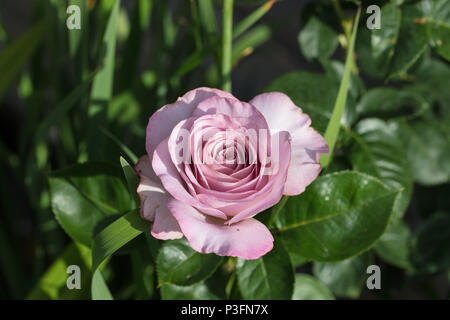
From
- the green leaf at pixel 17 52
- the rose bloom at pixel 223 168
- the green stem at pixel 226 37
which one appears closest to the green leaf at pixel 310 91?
the green stem at pixel 226 37

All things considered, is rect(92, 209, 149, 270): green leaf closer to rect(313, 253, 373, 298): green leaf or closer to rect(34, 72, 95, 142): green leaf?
rect(34, 72, 95, 142): green leaf

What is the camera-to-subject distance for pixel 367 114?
A: 661 millimetres

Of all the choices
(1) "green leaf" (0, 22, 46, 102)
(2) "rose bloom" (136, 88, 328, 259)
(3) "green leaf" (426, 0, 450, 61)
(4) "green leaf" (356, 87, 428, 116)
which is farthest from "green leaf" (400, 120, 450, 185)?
(1) "green leaf" (0, 22, 46, 102)

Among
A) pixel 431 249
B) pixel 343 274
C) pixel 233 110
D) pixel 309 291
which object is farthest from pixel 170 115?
pixel 431 249

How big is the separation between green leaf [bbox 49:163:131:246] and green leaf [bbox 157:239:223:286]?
10cm

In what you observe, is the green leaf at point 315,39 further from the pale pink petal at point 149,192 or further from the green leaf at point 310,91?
the pale pink petal at point 149,192

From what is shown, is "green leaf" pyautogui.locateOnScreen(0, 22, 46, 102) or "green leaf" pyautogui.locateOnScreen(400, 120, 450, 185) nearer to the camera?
"green leaf" pyautogui.locateOnScreen(400, 120, 450, 185)

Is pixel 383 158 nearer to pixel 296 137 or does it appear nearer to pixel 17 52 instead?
pixel 296 137

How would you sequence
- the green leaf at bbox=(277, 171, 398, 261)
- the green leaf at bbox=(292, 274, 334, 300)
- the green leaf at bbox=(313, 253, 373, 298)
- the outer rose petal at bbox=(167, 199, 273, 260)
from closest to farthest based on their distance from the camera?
the outer rose petal at bbox=(167, 199, 273, 260) < the green leaf at bbox=(277, 171, 398, 261) < the green leaf at bbox=(292, 274, 334, 300) < the green leaf at bbox=(313, 253, 373, 298)

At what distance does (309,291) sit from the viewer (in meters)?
0.58

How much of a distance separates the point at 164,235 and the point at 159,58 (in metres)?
0.48

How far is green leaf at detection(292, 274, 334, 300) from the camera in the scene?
576 millimetres

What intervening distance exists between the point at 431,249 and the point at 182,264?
0.47 meters
